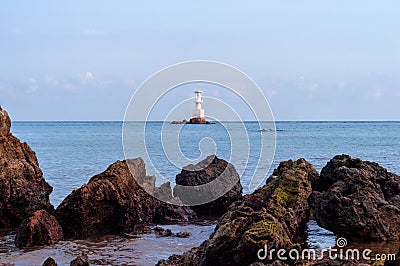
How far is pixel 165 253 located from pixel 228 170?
322 inches

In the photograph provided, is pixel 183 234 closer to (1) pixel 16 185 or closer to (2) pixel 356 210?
(2) pixel 356 210

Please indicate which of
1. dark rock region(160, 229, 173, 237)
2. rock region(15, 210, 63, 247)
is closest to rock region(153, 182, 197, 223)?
dark rock region(160, 229, 173, 237)

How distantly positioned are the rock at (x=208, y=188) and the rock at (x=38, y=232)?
6166 millimetres

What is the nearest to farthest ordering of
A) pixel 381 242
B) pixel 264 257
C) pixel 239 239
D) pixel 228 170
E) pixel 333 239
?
pixel 264 257, pixel 239 239, pixel 381 242, pixel 333 239, pixel 228 170

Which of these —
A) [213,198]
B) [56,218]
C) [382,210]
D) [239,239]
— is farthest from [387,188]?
[56,218]

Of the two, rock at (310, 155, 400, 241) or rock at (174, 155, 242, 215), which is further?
rock at (174, 155, 242, 215)

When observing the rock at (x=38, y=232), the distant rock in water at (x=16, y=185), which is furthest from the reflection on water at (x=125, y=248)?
the distant rock in water at (x=16, y=185)

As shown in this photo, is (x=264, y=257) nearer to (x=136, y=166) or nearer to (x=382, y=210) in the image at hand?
(x=382, y=210)

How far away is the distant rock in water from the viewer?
17.9 metres

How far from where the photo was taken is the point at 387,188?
1662cm

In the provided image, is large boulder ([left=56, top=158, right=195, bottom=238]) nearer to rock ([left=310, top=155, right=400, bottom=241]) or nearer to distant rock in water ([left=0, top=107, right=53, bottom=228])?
distant rock in water ([left=0, top=107, right=53, bottom=228])

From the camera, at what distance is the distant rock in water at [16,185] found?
1788 centimetres

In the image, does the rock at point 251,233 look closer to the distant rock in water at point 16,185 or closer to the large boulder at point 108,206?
the large boulder at point 108,206

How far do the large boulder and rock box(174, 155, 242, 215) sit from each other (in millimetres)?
2456
